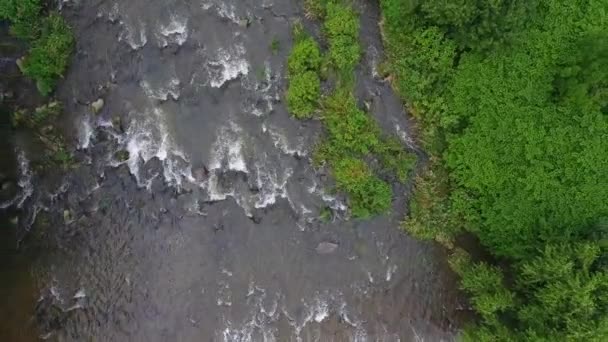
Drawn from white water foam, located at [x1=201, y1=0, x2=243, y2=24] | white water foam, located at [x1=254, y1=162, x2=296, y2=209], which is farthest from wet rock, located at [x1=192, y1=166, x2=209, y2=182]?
white water foam, located at [x1=201, y1=0, x2=243, y2=24]

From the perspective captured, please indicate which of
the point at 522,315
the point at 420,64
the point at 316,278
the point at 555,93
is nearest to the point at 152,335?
the point at 316,278

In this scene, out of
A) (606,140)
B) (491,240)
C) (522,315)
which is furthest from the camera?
(491,240)

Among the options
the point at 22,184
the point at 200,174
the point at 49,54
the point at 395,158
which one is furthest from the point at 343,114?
the point at 22,184

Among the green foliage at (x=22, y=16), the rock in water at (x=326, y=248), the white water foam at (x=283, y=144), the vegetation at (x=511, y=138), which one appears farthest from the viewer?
the white water foam at (x=283, y=144)

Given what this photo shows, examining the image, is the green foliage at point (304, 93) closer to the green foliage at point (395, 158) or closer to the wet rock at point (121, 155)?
the green foliage at point (395, 158)

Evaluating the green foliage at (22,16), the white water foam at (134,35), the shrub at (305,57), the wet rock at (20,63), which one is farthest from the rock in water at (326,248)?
the green foliage at (22,16)

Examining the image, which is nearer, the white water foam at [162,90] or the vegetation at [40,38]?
the vegetation at [40,38]

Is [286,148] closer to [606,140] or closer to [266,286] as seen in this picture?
[266,286]

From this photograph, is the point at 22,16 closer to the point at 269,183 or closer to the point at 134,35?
the point at 134,35
